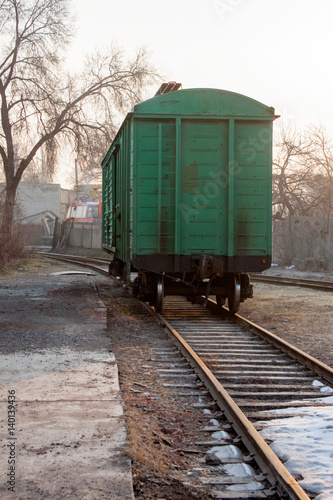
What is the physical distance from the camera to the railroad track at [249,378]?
3355 mm

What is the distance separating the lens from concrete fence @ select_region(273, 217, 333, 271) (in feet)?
70.8

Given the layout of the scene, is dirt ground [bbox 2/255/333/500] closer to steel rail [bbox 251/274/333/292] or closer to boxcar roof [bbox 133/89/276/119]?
steel rail [bbox 251/274/333/292]

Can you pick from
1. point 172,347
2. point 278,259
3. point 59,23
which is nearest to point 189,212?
point 172,347

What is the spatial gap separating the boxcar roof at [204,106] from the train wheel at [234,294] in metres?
2.96

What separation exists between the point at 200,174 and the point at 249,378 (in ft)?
14.6

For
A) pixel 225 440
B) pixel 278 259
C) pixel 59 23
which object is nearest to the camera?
pixel 225 440

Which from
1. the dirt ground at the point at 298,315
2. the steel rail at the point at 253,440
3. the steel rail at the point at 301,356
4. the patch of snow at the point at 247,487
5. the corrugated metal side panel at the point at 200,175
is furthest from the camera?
the corrugated metal side panel at the point at 200,175

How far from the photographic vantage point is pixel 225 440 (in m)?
4.05

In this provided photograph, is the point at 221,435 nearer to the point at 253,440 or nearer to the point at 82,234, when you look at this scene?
the point at 253,440

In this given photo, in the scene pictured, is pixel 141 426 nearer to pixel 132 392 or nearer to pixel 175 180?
pixel 132 392

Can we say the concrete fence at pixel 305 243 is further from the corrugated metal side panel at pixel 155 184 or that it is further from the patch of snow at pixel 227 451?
the patch of snow at pixel 227 451

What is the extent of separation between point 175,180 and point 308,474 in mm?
6377

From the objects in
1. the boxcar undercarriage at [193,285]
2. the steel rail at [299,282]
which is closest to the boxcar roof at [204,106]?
the boxcar undercarriage at [193,285]

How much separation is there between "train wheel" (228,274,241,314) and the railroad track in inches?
16.4
